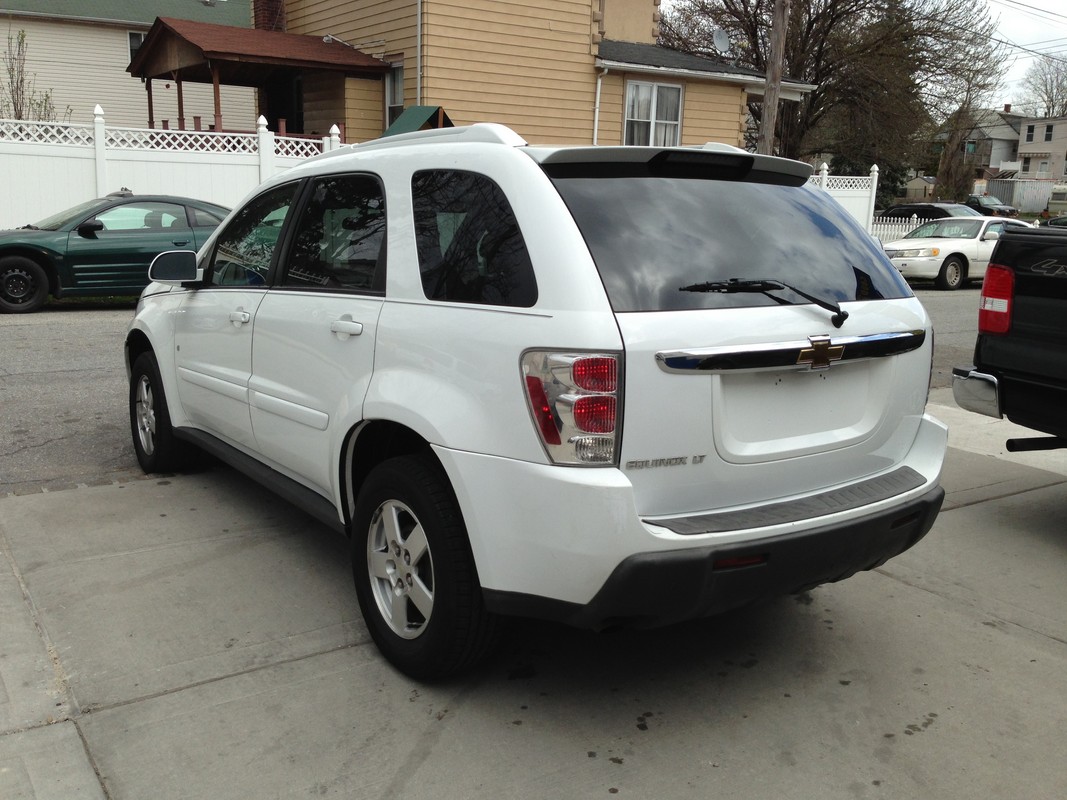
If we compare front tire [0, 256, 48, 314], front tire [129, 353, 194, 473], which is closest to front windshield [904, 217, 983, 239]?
front tire [0, 256, 48, 314]

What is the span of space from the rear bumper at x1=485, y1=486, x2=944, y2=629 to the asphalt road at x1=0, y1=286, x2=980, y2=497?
3.71m

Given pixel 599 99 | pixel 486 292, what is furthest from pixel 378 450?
pixel 599 99

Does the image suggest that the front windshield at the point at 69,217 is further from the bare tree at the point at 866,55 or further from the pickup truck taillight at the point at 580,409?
the bare tree at the point at 866,55

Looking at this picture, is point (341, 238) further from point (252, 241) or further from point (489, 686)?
point (489, 686)

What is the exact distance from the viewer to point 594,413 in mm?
2762

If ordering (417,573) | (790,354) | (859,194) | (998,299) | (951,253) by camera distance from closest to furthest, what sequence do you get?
(790,354), (417,573), (998,299), (951,253), (859,194)

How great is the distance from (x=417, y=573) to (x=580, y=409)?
941mm

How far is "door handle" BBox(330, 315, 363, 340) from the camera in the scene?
11.6 feet

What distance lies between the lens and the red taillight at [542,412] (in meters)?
2.78

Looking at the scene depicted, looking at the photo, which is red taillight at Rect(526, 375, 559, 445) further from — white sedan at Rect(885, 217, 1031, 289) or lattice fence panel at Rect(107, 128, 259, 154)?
white sedan at Rect(885, 217, 1031, 289)

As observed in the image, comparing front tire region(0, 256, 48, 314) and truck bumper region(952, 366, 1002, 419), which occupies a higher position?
truck bumper region(952, 366, 1002, 419)

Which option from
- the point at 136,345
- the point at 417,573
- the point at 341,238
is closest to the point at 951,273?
the point at 136,345

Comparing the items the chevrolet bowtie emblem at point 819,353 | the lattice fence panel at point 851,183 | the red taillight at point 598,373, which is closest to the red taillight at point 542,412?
the red taillight at point 598,373

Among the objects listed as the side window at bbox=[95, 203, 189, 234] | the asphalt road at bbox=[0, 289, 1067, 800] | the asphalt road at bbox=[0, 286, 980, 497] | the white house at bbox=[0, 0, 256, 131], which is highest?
the white house at bbox=[0, 0, 256, 131]
